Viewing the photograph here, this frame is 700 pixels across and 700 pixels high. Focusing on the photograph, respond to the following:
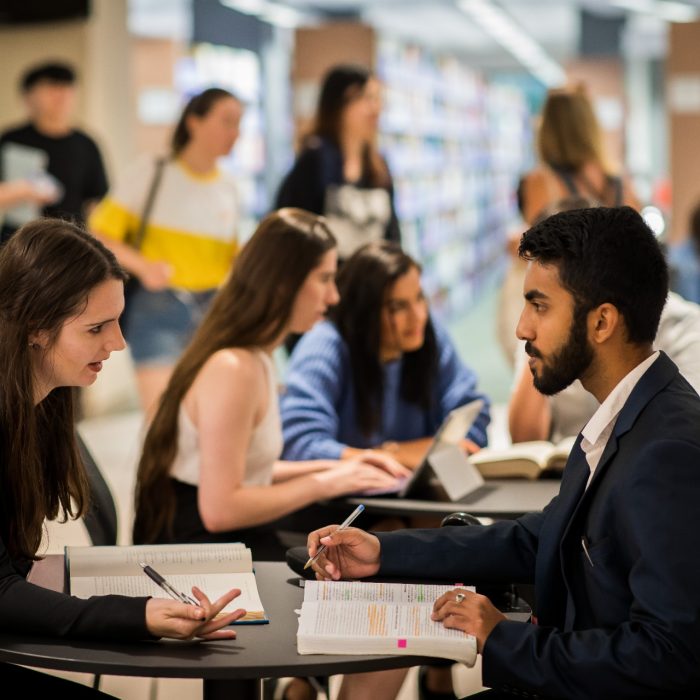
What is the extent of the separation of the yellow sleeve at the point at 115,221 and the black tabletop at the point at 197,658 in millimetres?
3323

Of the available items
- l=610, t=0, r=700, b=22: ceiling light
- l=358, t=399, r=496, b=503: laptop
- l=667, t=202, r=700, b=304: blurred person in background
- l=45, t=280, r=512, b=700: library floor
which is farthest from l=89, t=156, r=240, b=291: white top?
l=610, t=0, r=700, b=22: ceiling light

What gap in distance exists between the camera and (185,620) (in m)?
1.82

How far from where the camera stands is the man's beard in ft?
6.15

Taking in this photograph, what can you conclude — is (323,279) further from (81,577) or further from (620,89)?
(620,89)

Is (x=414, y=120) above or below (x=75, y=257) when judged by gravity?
above

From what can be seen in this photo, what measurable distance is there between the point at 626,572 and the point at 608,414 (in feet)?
0.78

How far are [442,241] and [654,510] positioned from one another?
905 centimetres

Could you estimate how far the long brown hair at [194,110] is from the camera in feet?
16.3

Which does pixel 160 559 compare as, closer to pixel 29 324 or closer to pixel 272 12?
pixel 29 324

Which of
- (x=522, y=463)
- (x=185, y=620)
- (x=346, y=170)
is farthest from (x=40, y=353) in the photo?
(x=346, y=170)

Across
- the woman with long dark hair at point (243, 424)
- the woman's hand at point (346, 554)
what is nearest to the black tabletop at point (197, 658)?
the woman's hand at point (346, 554)

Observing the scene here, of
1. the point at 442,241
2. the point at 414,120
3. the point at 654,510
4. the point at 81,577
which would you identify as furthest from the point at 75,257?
the point at 442,241

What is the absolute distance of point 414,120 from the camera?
9.76m

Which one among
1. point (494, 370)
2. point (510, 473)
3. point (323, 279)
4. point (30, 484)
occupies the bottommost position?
point (494, 370)
